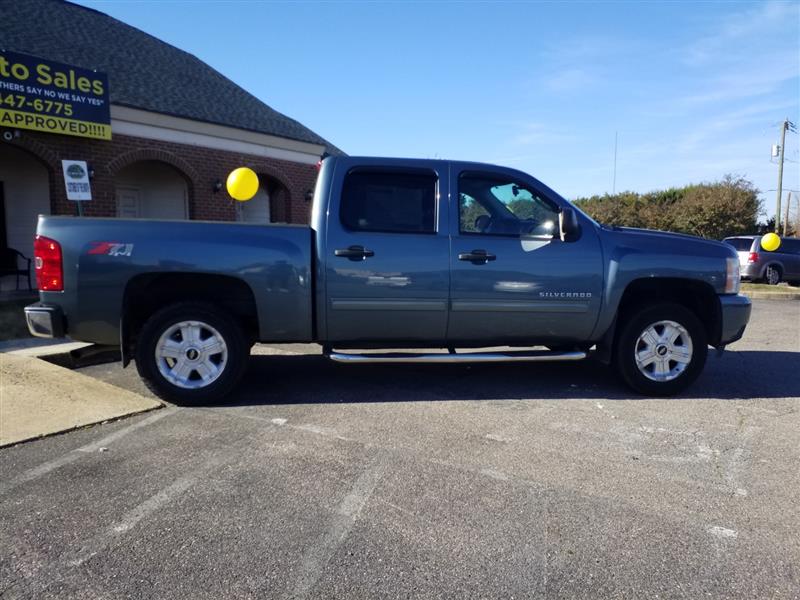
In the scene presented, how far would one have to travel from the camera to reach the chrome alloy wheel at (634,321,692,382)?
17.2 feet

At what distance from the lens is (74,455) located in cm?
382

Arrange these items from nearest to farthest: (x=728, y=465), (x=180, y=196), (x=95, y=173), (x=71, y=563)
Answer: (x=71, y=563) → (x=728, y=465) → (x=95, y=173) → (x=180, y=196)

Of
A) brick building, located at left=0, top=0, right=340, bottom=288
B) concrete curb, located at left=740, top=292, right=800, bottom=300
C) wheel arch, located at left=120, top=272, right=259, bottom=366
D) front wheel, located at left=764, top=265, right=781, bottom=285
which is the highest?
brick building, located at left=0, top=0, right=340, bottom=288

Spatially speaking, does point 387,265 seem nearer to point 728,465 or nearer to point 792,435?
point 728,465

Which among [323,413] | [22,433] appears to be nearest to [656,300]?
[323,413]

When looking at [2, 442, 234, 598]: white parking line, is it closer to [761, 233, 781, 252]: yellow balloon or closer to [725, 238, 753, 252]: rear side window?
[761, 233, 781, 252]: yellow balloon

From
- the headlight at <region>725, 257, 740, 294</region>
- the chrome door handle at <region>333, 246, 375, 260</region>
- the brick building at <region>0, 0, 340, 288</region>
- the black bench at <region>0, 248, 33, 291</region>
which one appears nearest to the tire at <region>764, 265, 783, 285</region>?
the brick building at <region>0, 0, 340, 288</region>

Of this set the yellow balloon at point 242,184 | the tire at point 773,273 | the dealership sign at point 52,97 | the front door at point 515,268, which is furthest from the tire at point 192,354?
the tire at point 773,273

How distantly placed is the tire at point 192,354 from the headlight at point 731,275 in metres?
4.26

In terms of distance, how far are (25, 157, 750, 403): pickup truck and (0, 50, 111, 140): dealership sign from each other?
7319 millimetres

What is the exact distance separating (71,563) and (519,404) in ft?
11.3

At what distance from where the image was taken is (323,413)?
4.70m

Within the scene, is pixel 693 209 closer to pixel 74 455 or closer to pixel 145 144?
pixel 145 144

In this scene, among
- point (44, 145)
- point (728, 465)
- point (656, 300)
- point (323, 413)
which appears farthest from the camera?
point (44, 145)
